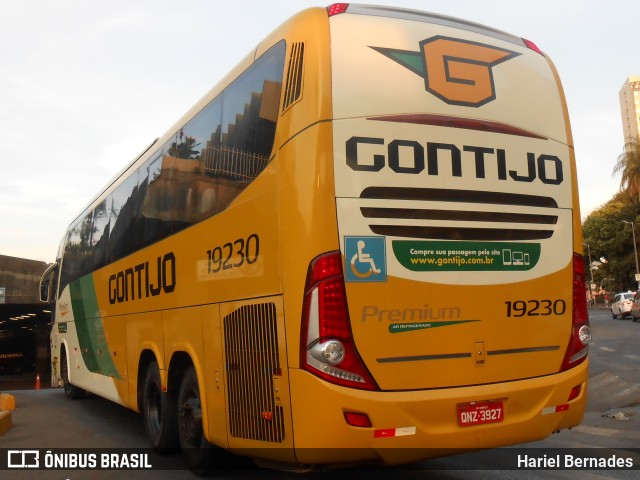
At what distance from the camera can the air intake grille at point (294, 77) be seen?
5.25 m

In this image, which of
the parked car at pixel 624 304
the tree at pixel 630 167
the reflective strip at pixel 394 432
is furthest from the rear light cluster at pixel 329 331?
the tree at pixel 630 167

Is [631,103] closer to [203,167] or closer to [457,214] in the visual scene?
[203,167]

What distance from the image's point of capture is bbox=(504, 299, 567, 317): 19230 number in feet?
17.6

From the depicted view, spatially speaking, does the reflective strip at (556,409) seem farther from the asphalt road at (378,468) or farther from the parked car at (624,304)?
the parked car at (624,304)

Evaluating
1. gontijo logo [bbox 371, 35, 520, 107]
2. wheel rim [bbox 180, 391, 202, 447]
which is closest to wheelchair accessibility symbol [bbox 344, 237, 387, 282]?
gontijo logo [bbox 371, 35, 520, 107]

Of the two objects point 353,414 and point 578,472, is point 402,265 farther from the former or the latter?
point 578,472

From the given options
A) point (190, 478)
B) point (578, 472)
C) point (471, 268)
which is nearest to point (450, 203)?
point (471, 268)

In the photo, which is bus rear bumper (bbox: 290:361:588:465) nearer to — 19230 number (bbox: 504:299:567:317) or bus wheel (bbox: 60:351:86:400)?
19230 number (bbox: 504:299:567:317)

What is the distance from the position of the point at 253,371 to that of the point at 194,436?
1744mm

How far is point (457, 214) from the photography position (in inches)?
205

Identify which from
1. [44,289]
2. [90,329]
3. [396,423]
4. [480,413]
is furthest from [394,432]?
[44,289]

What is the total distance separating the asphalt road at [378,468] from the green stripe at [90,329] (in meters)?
0.96

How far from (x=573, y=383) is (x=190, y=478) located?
3.77 metres

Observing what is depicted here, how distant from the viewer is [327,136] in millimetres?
4918
